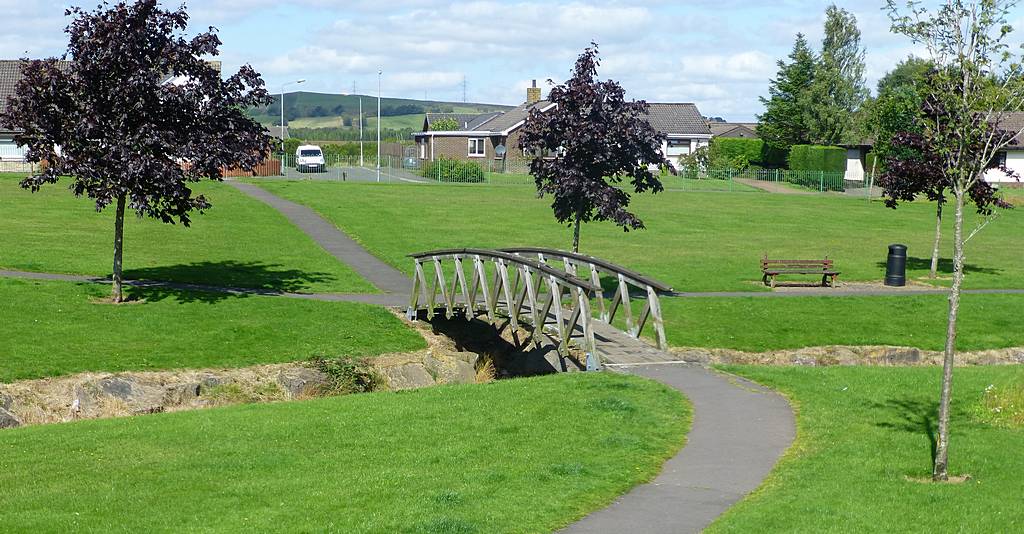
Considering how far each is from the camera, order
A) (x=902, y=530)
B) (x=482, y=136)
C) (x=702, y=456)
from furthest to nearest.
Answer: (x=482, y=136) < (x=702, y=456) < (x=902, y=530)

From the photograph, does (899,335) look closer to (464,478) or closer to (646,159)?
(646,159)

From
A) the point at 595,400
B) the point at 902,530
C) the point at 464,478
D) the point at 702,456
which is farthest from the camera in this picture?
the point at 595,400

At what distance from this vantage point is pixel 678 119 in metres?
102

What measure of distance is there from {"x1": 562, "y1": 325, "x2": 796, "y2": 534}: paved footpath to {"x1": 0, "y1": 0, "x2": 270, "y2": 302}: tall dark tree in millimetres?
12986

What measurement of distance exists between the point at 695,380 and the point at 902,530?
7.94m

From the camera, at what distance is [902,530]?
10.6 m

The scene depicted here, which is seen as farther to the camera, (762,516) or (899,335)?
(899,335)

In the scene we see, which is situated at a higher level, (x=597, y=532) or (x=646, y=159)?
(x=646, y=159)

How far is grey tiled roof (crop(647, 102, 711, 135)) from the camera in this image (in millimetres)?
99700

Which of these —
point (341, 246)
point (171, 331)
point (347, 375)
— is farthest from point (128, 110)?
point (341, 246)

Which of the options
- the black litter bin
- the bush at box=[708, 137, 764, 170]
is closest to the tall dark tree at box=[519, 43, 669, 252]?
the black litter bin

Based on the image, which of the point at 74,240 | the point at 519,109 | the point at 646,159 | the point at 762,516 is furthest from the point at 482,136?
the point at 762,516

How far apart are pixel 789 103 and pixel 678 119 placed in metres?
10.9

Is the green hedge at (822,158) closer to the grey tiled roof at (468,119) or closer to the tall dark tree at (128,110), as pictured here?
the grey tiled roof at (468,119)
